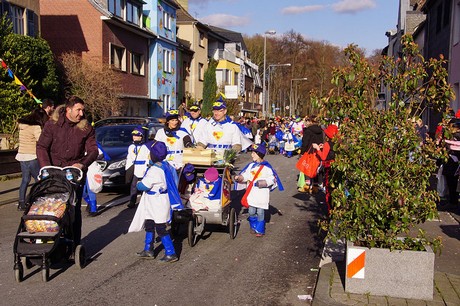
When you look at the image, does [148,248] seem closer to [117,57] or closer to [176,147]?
[176,147]

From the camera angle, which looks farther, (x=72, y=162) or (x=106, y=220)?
(x=106, y=220)

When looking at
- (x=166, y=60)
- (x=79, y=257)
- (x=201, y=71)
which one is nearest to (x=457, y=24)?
(x=79, y=257)

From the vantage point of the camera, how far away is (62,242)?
249 inches

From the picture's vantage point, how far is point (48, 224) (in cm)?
596

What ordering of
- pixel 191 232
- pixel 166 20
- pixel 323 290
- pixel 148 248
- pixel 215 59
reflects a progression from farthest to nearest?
pixel 215 59
pixel 166 20
pixel 191 232
pixel 148 248
pixel 323 290

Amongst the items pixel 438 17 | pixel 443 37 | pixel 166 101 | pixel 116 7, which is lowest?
pixel 166 101

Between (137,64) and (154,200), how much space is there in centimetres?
2982

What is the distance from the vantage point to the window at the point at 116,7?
30.5 m

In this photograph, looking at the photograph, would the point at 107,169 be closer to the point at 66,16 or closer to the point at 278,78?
the point at 66,16

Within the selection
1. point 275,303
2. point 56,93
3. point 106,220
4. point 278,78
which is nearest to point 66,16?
point 56,93

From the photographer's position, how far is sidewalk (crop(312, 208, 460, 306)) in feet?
17.2

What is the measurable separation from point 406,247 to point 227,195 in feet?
11.0

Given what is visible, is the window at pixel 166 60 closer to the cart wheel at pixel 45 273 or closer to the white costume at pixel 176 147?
the white costume at pixel 176 147

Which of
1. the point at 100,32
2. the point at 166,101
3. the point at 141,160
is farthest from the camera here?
the point at 166,101
